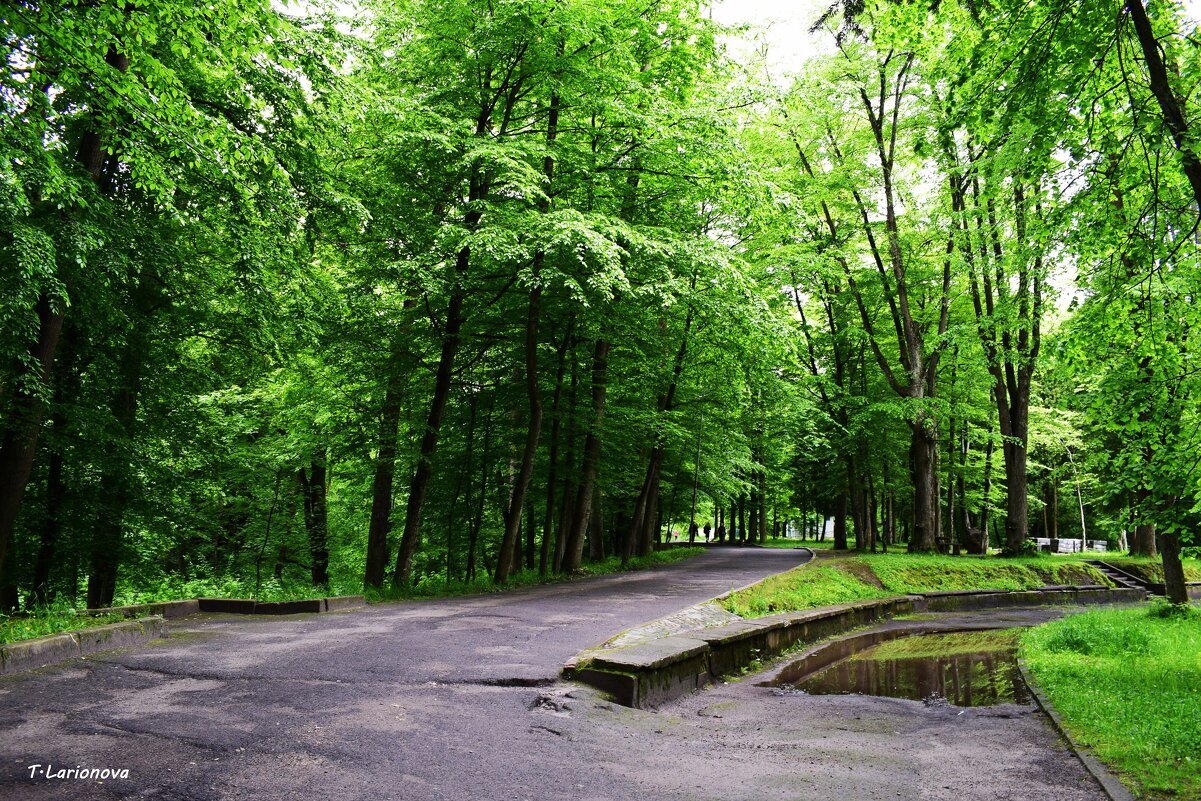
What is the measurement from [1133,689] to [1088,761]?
3198 millimetres

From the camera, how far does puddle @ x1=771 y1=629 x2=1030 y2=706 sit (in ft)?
29.5

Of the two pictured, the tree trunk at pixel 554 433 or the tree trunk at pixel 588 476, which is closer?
the tree trunk at pixel 554 433

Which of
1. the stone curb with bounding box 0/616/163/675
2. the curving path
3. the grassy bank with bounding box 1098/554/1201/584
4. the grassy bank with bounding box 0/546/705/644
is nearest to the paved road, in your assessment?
the curving path

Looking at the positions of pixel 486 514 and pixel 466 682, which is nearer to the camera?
pixel 466 682

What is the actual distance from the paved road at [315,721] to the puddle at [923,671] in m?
3.49

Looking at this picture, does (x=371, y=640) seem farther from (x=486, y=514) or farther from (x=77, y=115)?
(x=486, y=514)

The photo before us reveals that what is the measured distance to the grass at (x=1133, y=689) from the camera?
5.14m

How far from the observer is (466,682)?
254 inches

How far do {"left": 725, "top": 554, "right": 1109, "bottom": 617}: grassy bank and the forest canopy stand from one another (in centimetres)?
182

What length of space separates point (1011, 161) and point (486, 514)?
1850 centimetres

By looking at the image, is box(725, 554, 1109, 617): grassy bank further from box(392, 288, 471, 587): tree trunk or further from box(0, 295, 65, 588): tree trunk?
box(0, 295, 65, 588): tree trunk

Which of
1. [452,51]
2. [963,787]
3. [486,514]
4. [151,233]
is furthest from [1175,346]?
[486,514]

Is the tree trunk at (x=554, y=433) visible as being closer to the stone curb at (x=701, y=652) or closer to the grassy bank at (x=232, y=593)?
the grassy bank at (x=232, y=593)

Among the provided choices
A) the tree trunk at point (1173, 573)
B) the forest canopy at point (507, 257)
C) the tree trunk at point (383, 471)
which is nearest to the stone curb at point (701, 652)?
the forest canopy at point (507, 257)
